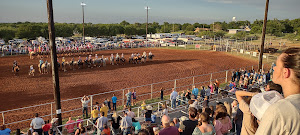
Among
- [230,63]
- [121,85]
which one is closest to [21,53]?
[121,85]

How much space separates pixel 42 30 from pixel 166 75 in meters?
56.0

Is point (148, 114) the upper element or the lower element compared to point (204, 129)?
lower

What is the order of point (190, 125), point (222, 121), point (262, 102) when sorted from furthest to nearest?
point (190, 125) → point (222, 121) → point (262, 102)

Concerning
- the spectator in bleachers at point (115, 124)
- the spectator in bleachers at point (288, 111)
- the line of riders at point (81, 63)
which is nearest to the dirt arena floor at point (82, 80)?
the line of riders at point (81, 63)

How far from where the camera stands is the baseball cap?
1.66 m

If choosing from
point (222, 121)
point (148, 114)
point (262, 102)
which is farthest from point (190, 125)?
point (262, 102)

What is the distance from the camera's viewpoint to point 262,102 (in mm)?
1689

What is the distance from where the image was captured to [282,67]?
155 centimetres

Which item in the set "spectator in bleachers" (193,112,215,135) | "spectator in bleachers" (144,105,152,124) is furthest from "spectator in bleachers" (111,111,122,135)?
"spectator in bleachers" (193,112,215,135)

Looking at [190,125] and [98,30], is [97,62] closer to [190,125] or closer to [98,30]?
[190,125]

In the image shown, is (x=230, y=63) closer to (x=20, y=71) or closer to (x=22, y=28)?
(x=20, y=71)

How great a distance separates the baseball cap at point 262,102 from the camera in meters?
1.66

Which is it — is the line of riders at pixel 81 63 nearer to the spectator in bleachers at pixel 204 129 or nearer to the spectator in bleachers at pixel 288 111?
the spectator in bleachers at pixel 204 129

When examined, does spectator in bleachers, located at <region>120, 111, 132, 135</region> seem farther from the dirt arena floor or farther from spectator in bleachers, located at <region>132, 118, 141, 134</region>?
the dirt arena floor
